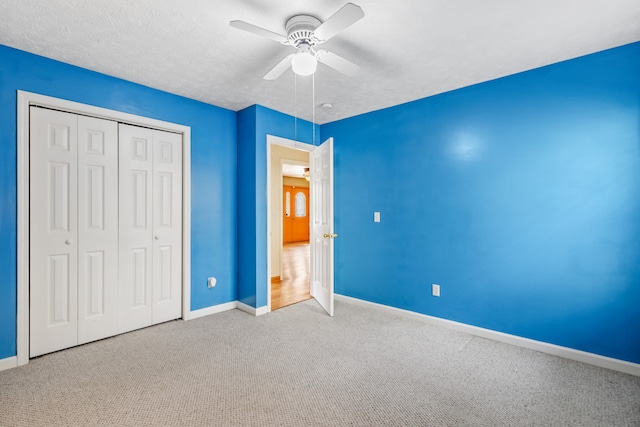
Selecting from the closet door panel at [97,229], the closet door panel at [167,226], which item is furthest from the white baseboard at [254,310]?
the closet door panel at [97,229]

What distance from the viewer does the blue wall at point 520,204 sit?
7.80 feet

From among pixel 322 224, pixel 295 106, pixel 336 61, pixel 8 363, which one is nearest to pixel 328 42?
pixel 336 61

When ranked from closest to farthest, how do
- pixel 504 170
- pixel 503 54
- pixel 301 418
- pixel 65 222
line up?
pixel 301 418 < pixel 503 54 < pixel 65 222 < pixel 504 170

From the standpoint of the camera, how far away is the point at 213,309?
3.68 metres

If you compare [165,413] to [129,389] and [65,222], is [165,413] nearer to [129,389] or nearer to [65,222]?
[129,389]

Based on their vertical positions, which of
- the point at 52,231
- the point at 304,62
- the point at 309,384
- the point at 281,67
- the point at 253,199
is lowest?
the point at 309,384

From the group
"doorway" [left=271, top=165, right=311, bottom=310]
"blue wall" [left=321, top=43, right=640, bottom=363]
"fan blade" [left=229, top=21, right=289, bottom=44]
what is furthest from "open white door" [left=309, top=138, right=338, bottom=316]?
"fan blade" [left=229, top=21, right=289, bottom=44]

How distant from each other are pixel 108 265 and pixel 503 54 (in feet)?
13.4

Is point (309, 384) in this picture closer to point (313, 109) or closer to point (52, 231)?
point (52, 231)

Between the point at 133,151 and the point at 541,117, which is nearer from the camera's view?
the point at 541,117

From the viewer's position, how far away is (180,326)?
326 cm

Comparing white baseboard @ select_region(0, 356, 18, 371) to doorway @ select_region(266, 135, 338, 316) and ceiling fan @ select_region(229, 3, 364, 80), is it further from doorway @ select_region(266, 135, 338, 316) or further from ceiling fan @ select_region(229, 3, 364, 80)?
ceiling fan @ select_region(229, 3, 364, 80)

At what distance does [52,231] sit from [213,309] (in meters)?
1.81

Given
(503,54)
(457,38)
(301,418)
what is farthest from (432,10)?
(301,418)
